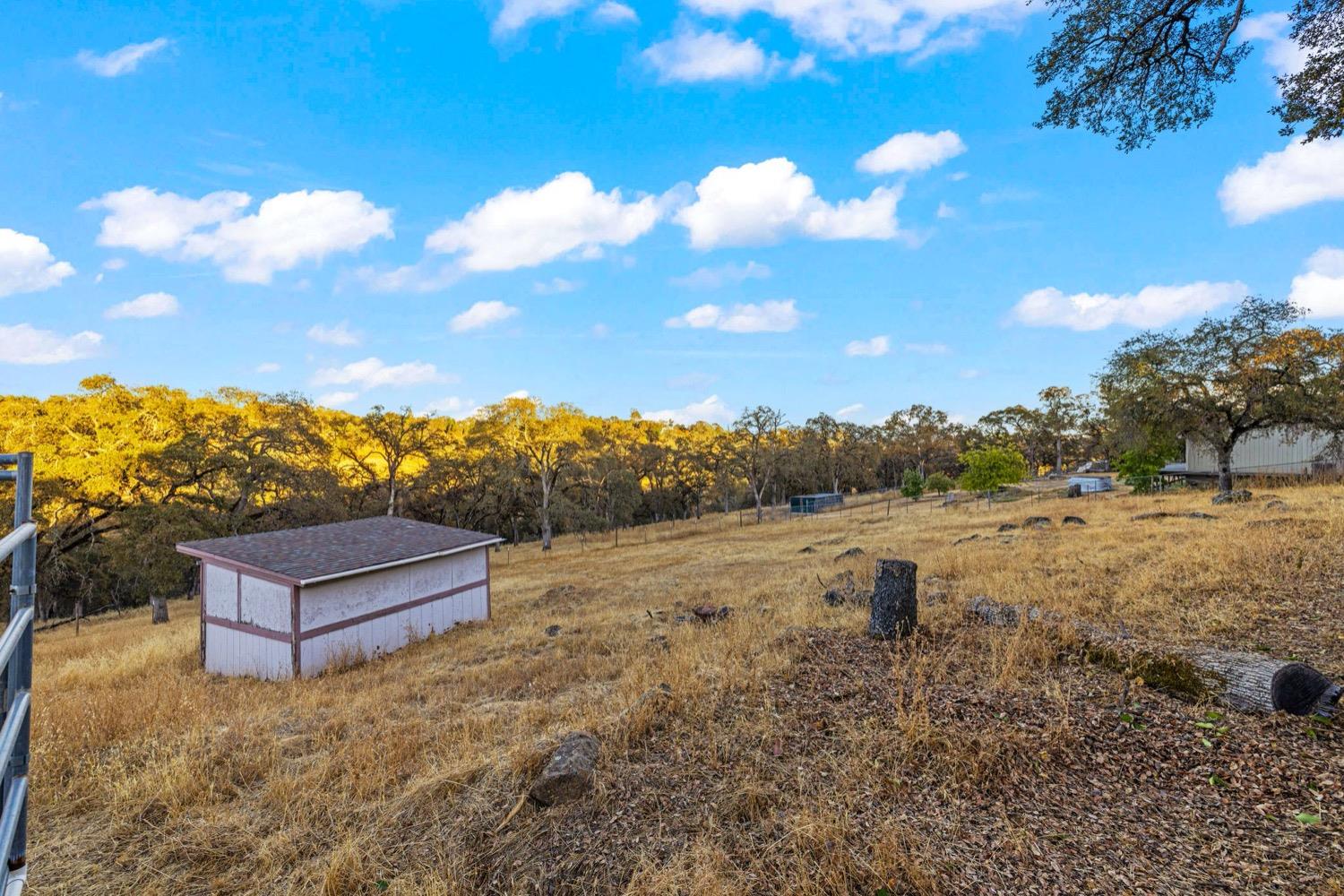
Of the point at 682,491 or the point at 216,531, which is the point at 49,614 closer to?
the point at 216,531

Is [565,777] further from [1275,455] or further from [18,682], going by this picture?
[1275,455]

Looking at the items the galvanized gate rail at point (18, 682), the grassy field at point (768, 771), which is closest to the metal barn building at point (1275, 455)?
the grassy field at point (768, 771)

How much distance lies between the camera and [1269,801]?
3949 millimetres

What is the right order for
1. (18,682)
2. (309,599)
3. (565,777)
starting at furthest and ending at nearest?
(309,599)
(565,777)
(18,682)

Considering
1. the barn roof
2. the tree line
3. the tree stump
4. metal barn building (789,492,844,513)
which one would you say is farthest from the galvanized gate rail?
metal barn building (789,492,844,513)

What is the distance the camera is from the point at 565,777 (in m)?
4.63

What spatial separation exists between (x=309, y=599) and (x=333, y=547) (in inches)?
87.8

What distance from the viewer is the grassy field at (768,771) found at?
3660mm

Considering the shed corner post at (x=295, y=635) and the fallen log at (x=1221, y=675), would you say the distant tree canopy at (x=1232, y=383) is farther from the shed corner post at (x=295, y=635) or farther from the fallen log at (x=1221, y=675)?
the shed corner post at (x=295, y=635)

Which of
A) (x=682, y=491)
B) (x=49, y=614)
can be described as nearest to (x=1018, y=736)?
(x=49, y=614)

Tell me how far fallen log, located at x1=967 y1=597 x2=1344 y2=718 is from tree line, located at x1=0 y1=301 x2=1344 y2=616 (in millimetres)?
26230

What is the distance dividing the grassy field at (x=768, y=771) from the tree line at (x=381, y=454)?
19.0 m

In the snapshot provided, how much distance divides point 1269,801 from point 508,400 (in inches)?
1600

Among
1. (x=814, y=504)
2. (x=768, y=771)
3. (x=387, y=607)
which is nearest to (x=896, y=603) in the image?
(x=768, y=771)
